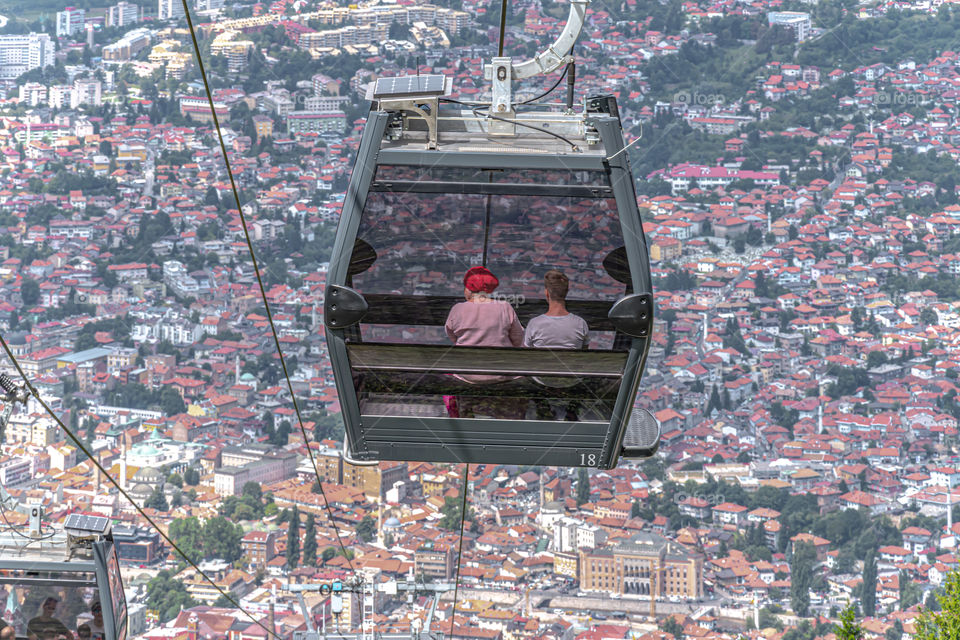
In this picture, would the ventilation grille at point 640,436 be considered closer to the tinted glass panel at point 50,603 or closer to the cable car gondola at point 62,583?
the cable car gondola at point 62,583

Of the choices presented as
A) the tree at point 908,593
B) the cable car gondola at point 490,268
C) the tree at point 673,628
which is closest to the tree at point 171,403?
the tree at point 673,628

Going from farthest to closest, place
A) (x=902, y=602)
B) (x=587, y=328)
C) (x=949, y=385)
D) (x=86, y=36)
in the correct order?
(x=86, y=36)
(x=949, y=385)
(x=902, y=602)
(x=587, y=328)

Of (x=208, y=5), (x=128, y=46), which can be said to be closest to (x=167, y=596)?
(x=128, y=46)

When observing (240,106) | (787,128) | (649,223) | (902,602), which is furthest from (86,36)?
(902,602)

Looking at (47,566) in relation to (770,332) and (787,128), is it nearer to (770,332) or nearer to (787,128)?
(770,332)

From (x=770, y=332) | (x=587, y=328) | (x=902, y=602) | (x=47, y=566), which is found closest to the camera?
(x=587, y=328)

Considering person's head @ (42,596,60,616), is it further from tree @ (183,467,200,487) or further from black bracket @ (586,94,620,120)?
tree @ (183,467,200,487)
